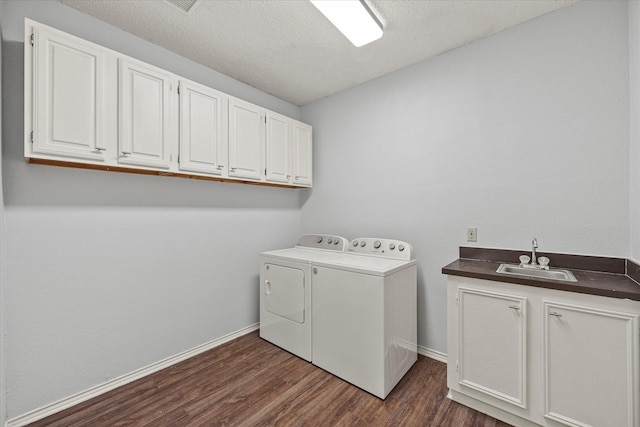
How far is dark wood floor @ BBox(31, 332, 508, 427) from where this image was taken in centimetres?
167


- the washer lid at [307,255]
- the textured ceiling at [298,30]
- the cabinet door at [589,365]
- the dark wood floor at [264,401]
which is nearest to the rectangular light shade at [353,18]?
the textured ceiling at [298,30]

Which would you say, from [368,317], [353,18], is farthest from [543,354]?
[353,18]

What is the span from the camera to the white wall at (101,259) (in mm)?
1615

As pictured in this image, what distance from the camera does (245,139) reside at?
251 centimetres

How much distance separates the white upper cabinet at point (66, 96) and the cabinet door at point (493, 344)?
2491mm

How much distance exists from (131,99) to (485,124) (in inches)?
100

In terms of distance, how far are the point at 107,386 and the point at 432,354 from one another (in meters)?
2.50

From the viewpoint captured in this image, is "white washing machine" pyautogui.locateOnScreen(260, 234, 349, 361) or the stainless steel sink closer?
the stainless steel sink

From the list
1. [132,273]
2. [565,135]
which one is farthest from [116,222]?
[565,135]

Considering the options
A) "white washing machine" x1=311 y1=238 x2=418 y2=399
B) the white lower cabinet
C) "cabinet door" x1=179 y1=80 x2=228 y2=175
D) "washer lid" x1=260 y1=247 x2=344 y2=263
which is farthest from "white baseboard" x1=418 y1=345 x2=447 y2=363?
"cabinet door" x1=179 y1=80 x2=228 y2=175

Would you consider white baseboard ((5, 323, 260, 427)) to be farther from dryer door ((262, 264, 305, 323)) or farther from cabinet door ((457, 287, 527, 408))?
cabinet door ((457, 287, 527, 408))

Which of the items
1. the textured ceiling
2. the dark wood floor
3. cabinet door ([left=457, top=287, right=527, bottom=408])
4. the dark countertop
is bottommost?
the dark wood floor

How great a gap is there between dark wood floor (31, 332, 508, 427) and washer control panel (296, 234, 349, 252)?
1.06 metres

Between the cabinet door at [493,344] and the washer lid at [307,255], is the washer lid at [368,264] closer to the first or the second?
the washer lid at [307,255]
